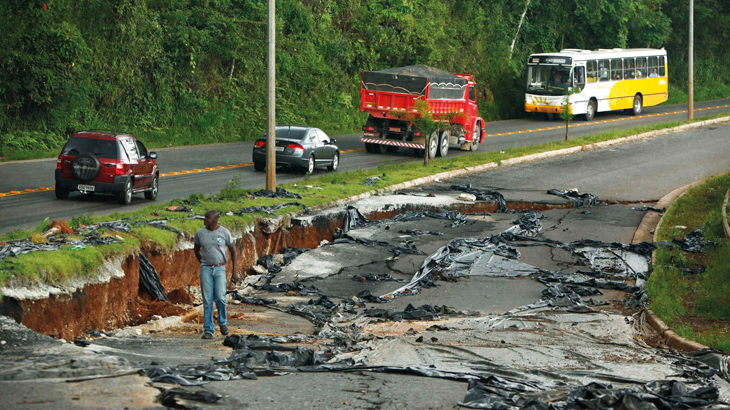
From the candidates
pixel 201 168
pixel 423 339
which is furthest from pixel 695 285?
pixel 201 168

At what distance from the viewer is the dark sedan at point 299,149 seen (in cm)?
2623

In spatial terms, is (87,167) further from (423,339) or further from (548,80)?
(548,80)

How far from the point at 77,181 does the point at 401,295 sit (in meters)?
8.98

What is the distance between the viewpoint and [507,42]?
5438cm

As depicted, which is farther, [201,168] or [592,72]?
[592,72]

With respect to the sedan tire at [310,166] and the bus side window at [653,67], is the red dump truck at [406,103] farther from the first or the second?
the bus side window at [653,67]

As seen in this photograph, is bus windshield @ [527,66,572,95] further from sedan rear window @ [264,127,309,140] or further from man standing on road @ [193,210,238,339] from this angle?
man standing on road @ [193,210,238,339]

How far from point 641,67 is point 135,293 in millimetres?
43790

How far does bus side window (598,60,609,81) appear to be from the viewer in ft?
157

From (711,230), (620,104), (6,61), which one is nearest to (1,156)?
(6,61)

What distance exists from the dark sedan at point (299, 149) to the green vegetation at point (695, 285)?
10.6 meters

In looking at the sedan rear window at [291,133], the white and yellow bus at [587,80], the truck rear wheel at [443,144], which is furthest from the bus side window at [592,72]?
the sedan rear window at [291,133]

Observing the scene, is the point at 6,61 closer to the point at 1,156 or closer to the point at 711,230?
the point at 1,156

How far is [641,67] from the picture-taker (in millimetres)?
51156
